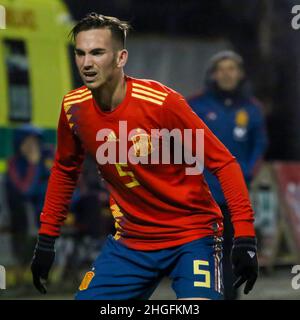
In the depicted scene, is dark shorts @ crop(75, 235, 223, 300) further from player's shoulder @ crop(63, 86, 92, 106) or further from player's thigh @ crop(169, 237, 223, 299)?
player's shoulder @ crop(63, 86, 92, 106)

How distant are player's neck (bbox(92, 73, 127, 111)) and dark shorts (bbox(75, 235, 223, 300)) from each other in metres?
0.70

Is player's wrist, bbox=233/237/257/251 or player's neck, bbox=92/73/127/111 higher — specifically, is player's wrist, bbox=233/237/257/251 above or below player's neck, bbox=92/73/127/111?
below

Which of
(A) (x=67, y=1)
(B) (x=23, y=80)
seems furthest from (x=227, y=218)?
(A) (x=67, y=1)

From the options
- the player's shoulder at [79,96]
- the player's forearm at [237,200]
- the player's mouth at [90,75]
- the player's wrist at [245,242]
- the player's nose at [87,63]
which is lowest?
the player's wrist at [245,242]

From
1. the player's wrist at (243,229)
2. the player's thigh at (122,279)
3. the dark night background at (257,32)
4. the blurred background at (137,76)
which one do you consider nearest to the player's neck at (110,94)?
the player's thigh at (122,279)

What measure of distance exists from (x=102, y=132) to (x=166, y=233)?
0.59 metres

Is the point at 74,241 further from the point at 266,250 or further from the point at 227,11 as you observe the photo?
the point at 227,11

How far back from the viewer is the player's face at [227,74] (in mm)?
9492

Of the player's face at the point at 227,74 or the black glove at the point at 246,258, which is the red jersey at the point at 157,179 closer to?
the black glove at the point at 246,258

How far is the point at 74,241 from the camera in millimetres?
12758

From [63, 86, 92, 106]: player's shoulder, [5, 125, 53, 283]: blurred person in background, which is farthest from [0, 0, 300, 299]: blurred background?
[63, 86, 92, 106]: player's shoulder

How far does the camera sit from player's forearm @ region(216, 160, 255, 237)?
631 cm

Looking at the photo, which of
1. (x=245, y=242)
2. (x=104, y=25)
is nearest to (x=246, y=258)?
(x=245, y=242)

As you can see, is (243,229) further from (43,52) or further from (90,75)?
(43,52)
